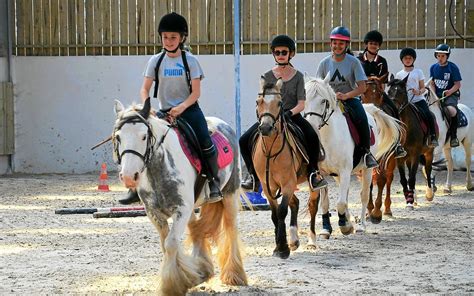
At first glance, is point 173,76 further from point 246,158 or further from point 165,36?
point 246,158

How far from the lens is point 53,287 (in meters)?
8.71

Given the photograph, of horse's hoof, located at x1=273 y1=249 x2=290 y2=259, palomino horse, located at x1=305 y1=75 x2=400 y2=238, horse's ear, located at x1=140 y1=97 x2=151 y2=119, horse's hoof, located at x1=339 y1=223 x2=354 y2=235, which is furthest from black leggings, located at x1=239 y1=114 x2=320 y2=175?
horse's ear, located at x1=140 y1=97 x2=151 y2=119

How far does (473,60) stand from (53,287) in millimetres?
13804

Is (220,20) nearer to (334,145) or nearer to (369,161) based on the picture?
(369,161)

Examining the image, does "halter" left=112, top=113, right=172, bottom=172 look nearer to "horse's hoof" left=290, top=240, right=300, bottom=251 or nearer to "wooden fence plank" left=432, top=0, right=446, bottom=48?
"horse's hoof" left=290, top=240, right=300, bottom=251

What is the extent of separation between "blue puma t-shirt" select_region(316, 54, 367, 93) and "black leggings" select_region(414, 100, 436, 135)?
4.02m

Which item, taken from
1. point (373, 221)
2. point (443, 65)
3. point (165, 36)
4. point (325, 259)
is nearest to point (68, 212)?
point (373, 221)

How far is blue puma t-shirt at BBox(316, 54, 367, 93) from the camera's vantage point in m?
12.2

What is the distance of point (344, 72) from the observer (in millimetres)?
12250

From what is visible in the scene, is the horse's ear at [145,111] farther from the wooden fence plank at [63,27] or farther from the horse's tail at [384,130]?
the wooden fence plank at [63,27]

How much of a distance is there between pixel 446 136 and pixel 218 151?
30.0 feet

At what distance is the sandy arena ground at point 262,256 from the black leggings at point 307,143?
914 millimetres

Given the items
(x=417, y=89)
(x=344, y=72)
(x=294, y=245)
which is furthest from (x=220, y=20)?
(x=294, y=245)

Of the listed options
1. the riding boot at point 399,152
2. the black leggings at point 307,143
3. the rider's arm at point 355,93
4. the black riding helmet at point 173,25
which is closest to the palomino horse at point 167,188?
the black riding helmet at point 173,25
